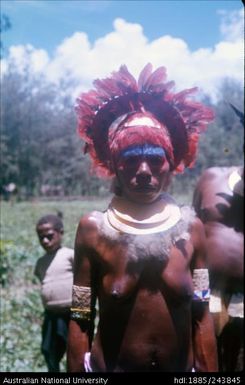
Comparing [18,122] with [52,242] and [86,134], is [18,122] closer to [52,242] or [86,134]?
[52,242]

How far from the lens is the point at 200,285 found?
1.86 meters

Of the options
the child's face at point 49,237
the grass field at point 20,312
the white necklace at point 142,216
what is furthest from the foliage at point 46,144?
the white necklace at point 142,216

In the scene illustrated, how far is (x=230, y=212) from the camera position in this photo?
2693mm

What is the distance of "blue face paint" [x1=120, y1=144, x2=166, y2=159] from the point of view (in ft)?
6.02

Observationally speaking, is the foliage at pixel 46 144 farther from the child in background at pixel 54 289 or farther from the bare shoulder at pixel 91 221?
the bare shoulder at pixel 91 221

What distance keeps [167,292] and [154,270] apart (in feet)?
0.30

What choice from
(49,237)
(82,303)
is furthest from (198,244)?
(49,237)

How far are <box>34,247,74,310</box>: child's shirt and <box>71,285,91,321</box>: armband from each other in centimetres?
131

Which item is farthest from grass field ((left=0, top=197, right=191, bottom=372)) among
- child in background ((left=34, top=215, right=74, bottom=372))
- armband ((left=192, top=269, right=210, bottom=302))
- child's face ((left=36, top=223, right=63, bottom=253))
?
armband ((left=192, top=269, right=210, bottom=302))

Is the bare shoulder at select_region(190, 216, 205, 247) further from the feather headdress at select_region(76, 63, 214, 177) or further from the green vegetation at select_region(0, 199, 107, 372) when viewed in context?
the green vegetation at select_region(0, 199, 107, 372)

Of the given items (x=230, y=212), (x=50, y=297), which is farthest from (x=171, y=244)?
(x=50, y=297)

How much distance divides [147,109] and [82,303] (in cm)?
78

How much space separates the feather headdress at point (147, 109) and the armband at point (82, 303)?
466mm

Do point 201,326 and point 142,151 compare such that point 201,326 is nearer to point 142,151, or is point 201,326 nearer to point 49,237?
point 142,151
